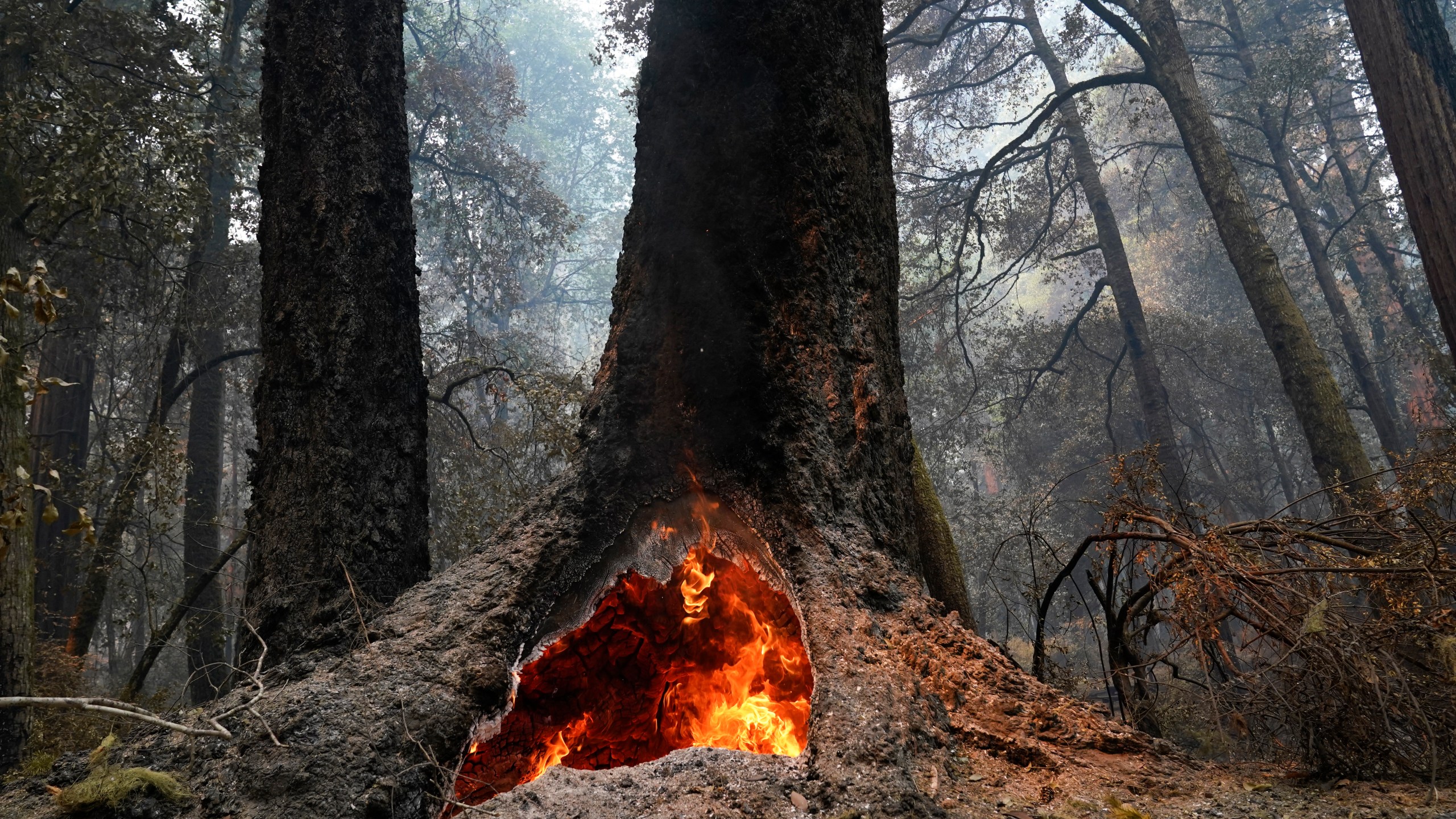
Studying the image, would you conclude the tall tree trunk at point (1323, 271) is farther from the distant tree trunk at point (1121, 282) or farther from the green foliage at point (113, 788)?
the green foliage at point (113, 788)

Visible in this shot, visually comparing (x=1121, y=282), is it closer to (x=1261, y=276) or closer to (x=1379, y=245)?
(x=1261, y=276)

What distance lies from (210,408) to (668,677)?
1130 cm

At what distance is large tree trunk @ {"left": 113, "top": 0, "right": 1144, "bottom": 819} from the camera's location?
239 centimetres

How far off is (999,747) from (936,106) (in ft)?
54.0

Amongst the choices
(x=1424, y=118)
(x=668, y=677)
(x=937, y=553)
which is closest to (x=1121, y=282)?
(x=1424, y=118)

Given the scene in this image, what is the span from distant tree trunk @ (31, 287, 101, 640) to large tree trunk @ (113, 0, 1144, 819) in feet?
22.4

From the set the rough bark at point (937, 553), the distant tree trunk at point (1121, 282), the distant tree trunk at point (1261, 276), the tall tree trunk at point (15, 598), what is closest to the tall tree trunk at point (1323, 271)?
the distant tree trunk at point (1121, 282)

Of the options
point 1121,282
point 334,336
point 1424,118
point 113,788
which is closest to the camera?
point 113,788

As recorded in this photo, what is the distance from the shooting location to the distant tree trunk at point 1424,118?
403 centimetres

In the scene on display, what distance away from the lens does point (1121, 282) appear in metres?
15.0

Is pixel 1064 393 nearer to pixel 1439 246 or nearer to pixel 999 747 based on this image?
pixel 1439 246

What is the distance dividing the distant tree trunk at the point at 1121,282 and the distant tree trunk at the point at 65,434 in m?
13.4

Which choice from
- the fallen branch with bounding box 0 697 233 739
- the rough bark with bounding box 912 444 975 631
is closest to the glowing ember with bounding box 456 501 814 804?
the fallen branch with bounding box 0 697 233 739

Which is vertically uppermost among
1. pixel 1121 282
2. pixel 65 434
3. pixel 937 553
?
pixel 1121 282
